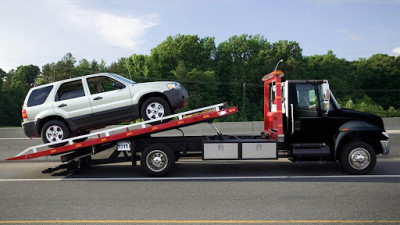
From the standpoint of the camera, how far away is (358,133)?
26.4 ft

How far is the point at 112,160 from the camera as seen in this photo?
852cm

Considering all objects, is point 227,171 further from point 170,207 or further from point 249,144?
point 170,207

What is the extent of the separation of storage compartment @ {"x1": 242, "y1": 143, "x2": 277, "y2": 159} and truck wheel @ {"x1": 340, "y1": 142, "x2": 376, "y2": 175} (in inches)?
65.3

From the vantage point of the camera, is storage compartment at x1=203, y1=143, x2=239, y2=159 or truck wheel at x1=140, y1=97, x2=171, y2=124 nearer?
truck wheel at x1=140, y1=97, x2=171, y2=124

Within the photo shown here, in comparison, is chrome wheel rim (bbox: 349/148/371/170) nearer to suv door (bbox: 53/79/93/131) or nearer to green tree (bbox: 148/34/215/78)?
suv door (bbox: 53/79/93/131)

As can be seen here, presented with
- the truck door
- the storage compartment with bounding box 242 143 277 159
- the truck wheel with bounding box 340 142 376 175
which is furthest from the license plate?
the truck wheel with bounding box 340 142 376 175

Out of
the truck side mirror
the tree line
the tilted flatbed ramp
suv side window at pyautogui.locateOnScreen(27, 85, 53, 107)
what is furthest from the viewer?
the tree line

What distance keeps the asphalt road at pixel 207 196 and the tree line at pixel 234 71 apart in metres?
68.8

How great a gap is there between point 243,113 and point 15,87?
2492 inches

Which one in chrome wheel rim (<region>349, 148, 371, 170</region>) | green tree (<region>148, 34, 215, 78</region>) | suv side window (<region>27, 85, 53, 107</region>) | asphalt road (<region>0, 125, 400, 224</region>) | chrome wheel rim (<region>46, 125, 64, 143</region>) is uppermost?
green tree (<region>148, 34, 215, 78</region>)

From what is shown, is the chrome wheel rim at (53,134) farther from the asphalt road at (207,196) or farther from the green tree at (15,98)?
the green tree at (15,98)

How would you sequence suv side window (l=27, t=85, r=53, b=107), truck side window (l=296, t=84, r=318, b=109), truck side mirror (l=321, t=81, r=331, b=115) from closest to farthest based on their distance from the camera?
truck side mirror (l=321, t=81, r=331, b=115) < suv side window (l=27, t=85, r=53, b=107) < truck side window (l=296, t=84, r=318, b=109)

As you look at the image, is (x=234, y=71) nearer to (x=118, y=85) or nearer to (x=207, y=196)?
(x=118, y=85)

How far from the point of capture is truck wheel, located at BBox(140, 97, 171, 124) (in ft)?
26.5
